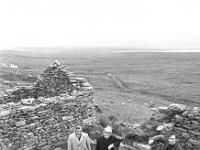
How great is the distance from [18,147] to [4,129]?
107cm

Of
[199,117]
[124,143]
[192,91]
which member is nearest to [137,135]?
[124,143]

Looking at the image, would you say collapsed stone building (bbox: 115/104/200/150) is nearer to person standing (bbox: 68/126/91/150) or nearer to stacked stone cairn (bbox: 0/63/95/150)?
person standing (bbox: 68/126/91/150)

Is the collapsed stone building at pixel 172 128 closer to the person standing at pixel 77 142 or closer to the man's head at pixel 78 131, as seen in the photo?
the person standing at pixel 77 142

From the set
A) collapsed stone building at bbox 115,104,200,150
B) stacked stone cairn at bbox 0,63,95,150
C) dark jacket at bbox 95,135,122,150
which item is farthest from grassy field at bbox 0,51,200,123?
dark jacket at bbox 95,135,122,150

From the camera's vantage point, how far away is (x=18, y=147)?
1184 centimetres

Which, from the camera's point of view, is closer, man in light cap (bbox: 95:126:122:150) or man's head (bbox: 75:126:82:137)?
man's head (bbox: 75:126:82:137)

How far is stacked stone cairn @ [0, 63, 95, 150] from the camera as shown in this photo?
11812 millimetres

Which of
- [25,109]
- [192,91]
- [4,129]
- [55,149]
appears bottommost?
[192,91]

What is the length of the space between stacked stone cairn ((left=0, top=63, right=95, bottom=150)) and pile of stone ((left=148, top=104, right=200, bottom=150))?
5.23 metres

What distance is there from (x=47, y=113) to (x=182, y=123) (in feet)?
21.4

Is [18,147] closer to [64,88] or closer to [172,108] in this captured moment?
[64,88]

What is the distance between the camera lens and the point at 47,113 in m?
13.0

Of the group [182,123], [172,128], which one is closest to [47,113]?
[172,128]

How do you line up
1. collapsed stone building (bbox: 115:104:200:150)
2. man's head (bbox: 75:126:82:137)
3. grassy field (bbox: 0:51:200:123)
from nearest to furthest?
man's head (bbox: 75:126:82:137) < collapsed stone building (bbox: 115:104:200:150) < grassy field (bbox: 0:51:200:123)
